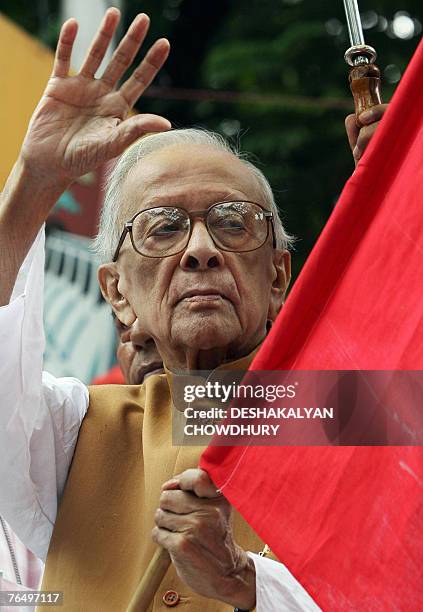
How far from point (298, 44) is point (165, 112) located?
1.48 meters

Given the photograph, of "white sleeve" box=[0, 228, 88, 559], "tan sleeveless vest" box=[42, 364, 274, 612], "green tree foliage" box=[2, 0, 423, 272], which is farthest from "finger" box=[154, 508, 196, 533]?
"green tree foliage" box=[2, 0, 423, 272]

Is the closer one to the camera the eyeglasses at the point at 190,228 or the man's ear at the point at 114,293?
the eyeglasses at the point at 190,228

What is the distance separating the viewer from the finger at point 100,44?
2.56 meters

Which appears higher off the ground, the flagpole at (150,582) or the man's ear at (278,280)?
the man's ear at (278,280)

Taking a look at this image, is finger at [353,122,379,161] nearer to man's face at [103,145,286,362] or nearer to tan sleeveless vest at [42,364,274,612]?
man's face at [103,145,286,362]

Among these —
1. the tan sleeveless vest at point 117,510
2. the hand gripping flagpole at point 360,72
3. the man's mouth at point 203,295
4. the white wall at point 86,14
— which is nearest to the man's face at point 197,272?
the man's mouth at point 203,295

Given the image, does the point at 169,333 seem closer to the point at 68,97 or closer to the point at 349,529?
the point at 68,97

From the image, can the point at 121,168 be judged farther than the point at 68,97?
Yes

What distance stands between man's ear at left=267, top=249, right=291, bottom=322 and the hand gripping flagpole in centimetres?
52

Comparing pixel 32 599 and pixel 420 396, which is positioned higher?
pixel 420 396

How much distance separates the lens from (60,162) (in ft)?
8.39

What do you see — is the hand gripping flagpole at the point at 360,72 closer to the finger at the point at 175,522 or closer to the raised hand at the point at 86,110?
the raised hand at the point at 86,110

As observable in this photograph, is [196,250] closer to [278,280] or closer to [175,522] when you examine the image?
[278,280]

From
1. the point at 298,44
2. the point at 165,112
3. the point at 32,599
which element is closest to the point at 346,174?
the point at 298,44
